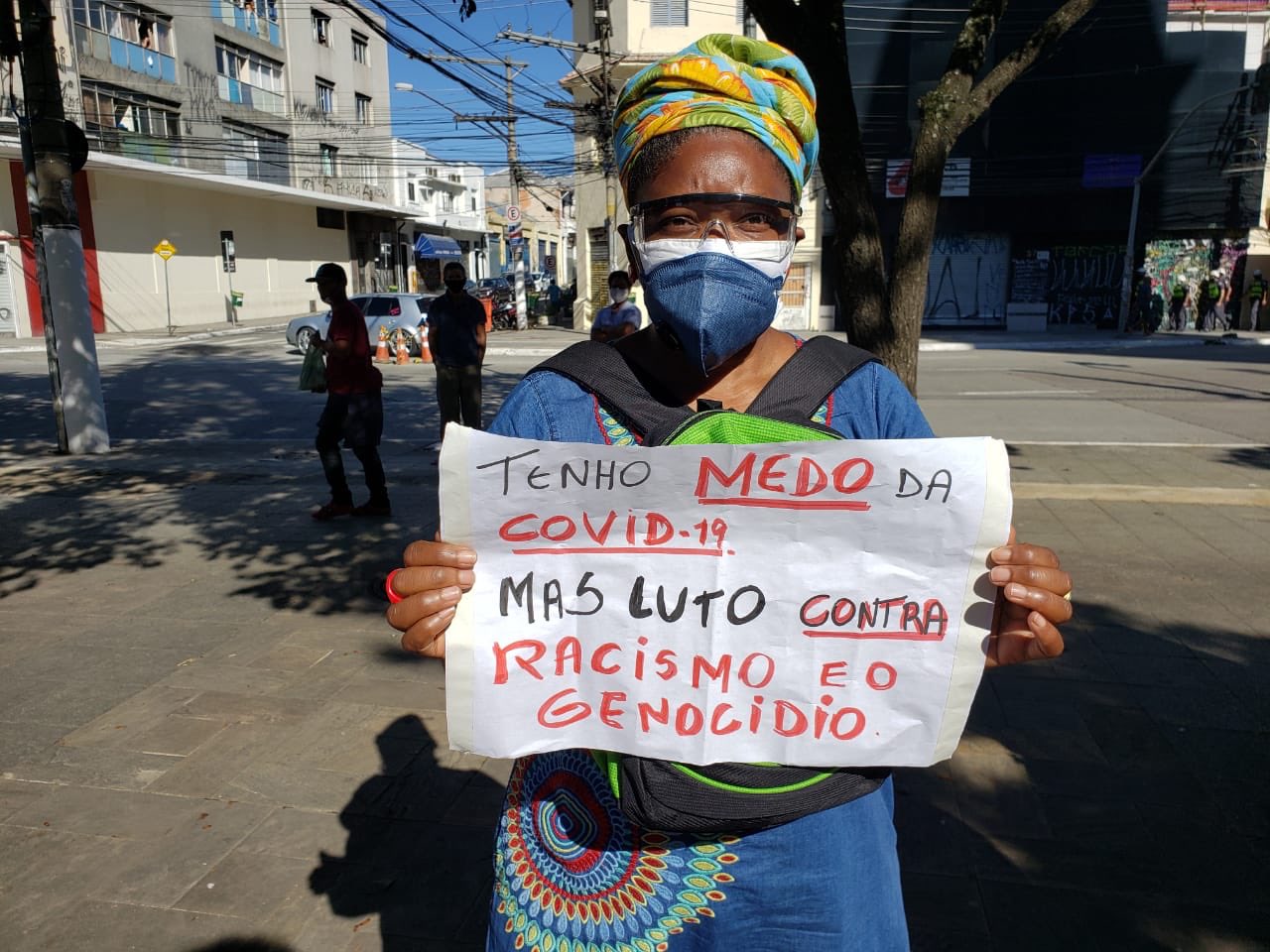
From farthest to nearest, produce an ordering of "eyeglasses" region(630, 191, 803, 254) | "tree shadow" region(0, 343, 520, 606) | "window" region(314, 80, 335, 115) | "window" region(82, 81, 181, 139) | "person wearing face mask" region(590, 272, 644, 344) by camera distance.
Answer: "window" region(314, 80, 335, 115)
"window" region(82, 81, 181, 139)
"person wearing face mask" region(590, 272, 644, 344)
"tree shadow" region(0, 343, 520, 606)
"eyeglasses" region(630, 191, 803, 254)

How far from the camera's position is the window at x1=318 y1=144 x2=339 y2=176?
41.8 metres

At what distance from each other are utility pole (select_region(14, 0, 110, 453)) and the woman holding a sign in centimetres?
871

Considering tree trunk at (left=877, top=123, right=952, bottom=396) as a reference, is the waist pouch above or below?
below

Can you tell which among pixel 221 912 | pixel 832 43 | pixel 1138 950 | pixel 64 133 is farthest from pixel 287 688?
pixel 64 133

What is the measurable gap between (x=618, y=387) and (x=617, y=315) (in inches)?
319

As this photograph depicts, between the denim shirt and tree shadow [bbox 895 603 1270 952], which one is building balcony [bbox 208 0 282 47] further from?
the denim shirt

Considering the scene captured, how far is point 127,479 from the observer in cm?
845

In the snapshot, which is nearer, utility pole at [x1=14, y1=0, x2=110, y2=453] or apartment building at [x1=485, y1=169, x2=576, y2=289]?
utility pole at [x1=14, y1=0, x2=110, y2=453]

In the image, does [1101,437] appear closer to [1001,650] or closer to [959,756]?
[959,756]

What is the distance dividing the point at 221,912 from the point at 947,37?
2963 cm

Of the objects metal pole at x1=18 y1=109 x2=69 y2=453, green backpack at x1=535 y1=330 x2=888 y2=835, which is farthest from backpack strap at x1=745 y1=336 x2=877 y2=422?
metal pole at x1=18 y1=109 x2=69 y2=453

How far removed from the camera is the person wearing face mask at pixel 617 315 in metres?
9.07

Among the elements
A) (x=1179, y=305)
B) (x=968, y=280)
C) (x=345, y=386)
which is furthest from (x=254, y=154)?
(x=345, y=386)

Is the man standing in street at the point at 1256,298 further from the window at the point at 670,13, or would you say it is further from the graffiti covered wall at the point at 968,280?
the window at the point at 670,13
